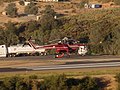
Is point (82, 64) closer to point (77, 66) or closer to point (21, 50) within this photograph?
point (77, 66)

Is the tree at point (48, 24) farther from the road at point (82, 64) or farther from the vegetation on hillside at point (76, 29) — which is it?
the road at point (82, 64)

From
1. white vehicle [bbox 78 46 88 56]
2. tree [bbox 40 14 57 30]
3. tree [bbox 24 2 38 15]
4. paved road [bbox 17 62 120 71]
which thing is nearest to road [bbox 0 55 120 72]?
paved road [bbox 17 62 120 71]

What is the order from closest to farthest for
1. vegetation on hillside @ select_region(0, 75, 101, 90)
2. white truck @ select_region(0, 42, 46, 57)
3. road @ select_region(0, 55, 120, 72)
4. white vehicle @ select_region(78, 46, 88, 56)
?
vegetation on hillside @ select_region(0, 75, 101, 90) → road @ select_region(0, 55, 120, 72) → white vehicle @ select_region(78, 46, 88, 56) → white truck @ select_region(0, 42, 46, 57)

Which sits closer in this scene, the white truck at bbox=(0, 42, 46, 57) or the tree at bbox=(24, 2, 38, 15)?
the white truck at bbox=(0, 42, 46, 57)

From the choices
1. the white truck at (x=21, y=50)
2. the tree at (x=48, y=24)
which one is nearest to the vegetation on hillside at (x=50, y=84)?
the white truck at (x=21, y=50)

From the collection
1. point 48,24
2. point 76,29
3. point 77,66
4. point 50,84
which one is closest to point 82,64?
point 77,66

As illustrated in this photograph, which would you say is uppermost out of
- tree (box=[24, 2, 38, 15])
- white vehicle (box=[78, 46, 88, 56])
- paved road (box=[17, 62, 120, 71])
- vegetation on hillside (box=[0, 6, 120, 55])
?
tree (box=[24, 2, 38, 15])

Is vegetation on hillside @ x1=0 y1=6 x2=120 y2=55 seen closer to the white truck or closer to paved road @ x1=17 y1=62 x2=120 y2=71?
the white truck

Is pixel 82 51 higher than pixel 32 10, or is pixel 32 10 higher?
pixel 32 10

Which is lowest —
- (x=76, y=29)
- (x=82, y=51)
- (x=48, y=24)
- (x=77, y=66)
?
(x=77, y=66)

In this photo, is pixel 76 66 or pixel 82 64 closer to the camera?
pixel 76 66

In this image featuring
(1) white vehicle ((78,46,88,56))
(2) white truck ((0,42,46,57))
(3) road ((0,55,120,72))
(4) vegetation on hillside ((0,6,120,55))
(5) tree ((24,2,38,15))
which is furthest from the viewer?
(5) tree ((24,2,38,15))

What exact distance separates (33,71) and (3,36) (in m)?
33.2

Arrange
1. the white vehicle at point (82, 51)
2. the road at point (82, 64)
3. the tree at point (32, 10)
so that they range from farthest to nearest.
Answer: the tree at point (32, 10), the white vehicle at point (82, 51), the road at point (82, 64)
